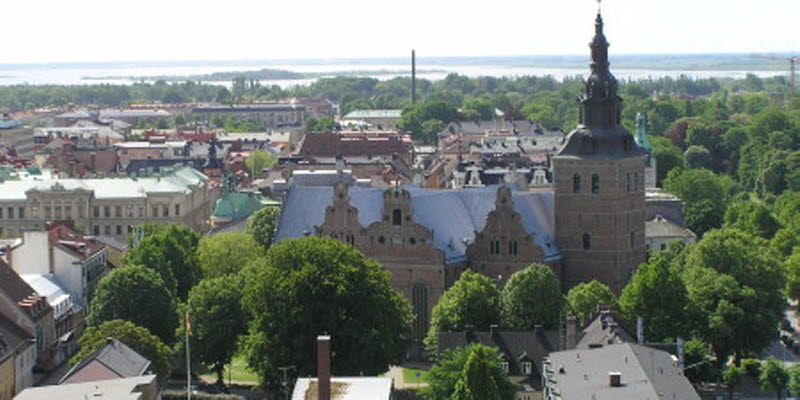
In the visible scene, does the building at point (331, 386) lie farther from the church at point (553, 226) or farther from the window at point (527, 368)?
the church at point (553, 226)

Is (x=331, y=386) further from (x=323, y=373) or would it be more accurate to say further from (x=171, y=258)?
(x=171, y=258)

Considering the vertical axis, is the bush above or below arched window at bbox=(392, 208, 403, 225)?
below

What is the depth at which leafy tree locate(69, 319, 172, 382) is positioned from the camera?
8688 centimetres

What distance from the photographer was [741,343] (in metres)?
98.9

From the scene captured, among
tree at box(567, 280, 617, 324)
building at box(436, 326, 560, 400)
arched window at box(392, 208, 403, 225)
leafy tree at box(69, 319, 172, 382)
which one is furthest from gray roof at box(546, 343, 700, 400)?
arched window at box(392, 208, 403, 225)

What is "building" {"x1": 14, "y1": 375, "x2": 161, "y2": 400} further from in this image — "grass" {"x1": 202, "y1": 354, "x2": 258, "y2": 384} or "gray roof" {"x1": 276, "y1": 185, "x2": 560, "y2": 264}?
"gray roof" {"x1": 276, "y1": 185, "x2": 560, "y2": 264}

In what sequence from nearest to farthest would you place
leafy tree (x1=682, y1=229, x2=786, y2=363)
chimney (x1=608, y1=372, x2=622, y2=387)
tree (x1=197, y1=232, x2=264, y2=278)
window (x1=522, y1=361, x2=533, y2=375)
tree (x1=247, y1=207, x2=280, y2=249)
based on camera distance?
chimney (x1=608, y1=372, x2=622, y2=387)
window (x1=522, y1=361, x2=533, y2=375)
leafy tree (x1=682, y1=229, x2=786, y2=363)
tree (x1=197, y1=232, x2=264, y2=278)
tree (x1=247, y1=207, x2=280, y2=249)

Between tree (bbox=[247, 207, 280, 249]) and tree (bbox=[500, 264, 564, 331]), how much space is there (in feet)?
117

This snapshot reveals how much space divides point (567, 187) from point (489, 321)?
13874 mm

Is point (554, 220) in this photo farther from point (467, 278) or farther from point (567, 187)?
point (467, 278)

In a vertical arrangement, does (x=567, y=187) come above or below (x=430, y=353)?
above

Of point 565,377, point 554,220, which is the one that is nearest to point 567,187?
point 554,220

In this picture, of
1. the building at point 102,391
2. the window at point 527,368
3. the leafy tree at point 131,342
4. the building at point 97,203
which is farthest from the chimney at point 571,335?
the building at point 97,203

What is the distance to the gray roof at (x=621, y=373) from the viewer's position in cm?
7019
